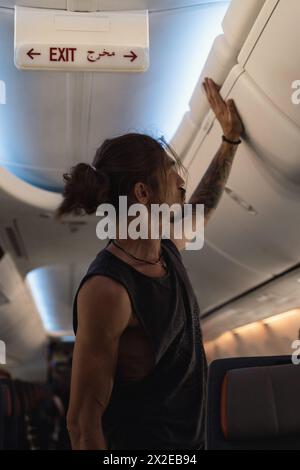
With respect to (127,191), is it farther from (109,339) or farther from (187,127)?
(187,127)

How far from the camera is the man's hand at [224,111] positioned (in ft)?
9.60

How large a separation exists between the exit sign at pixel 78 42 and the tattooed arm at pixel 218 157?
50cm

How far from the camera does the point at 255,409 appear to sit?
2051mm

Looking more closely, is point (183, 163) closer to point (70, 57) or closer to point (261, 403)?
point (70, 57)

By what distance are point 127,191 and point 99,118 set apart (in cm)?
209

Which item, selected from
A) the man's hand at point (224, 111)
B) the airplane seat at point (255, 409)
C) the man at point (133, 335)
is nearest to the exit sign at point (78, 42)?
the man's hand at point (224, 111)

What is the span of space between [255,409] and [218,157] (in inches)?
44.3

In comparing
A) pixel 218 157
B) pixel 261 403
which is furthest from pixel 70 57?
pixel 261 403

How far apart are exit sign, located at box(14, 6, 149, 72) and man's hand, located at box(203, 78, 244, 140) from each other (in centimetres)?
49

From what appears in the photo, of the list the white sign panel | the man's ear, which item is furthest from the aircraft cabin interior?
the man's ear

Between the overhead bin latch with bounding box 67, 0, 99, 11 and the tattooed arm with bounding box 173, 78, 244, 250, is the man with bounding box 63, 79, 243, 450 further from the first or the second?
the overhead bin latch with bounding box 67, 0, 99, 11

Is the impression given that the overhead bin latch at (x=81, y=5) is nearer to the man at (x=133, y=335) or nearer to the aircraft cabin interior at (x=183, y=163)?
the aircraft cabin interior at (x=183, y=163)

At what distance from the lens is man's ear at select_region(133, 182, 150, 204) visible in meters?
1.74

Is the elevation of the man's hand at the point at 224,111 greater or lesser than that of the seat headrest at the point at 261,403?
greater
